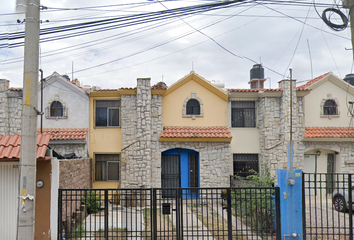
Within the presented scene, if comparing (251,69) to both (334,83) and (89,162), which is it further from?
(89,162)

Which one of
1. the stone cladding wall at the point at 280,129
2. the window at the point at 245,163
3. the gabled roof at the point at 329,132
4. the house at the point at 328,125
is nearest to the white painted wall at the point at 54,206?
the window at the point at 245,163

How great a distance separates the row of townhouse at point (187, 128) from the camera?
50.4 ft

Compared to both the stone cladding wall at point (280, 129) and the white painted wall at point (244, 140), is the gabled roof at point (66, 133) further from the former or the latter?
the stone cladding wall at point (280, 129)

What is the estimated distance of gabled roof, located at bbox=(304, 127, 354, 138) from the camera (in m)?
15.6

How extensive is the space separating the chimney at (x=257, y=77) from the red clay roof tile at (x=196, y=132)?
4.64 m

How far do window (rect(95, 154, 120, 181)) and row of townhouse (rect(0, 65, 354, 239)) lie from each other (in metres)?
0.05

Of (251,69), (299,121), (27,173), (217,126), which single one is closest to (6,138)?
(27,173)

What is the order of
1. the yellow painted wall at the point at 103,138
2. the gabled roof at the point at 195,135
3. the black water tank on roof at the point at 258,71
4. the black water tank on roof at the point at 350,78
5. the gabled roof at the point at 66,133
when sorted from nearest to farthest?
the gabled roof at the point at 195,135 < the gabled roof at the point at 66,133 < the yellow painted wall at the point at 103,138 < the black water tank on roof at the point at 350,78 < the black water tank on roof at the point at 258,71

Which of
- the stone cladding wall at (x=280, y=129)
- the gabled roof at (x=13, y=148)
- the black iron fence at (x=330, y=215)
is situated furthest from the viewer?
the stone cladding wall at (x=280, y=129)

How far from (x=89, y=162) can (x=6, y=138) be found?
738 centimetres

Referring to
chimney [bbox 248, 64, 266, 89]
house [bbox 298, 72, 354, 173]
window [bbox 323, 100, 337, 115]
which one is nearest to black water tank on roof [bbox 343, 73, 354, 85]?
house [bbox 298, 72, 354, 173]

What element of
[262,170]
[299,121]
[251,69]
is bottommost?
[262,170]

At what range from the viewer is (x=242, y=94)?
16.4 meters

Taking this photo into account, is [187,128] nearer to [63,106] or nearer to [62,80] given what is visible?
[63,106]
